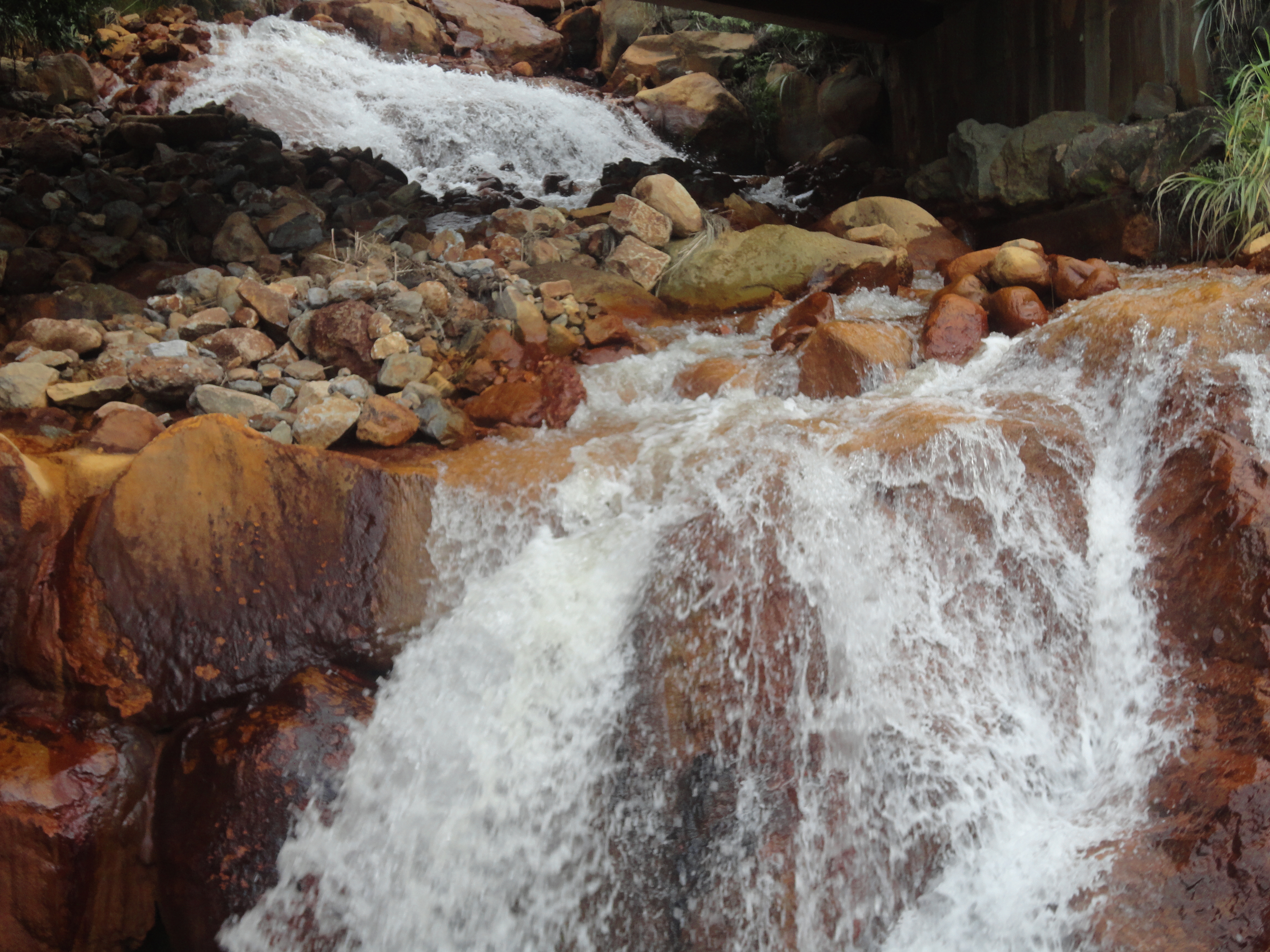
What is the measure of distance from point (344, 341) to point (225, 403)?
2.17 feet

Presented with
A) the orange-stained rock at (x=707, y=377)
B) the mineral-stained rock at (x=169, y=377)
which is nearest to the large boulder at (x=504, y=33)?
the orange-stained rock at (x=707, y=377)

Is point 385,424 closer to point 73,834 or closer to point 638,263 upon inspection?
point 73,834

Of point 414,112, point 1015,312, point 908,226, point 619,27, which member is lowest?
point 1015,312

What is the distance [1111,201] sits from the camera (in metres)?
5.25

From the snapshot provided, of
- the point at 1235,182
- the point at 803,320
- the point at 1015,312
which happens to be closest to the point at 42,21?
the point at 803,320

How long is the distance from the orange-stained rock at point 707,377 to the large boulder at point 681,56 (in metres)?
7.43

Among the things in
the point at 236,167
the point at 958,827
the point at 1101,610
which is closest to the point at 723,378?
the point at 1101,610

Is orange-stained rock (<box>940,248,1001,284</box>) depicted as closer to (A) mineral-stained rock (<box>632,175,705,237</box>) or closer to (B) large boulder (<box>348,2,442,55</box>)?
(A) mineral-stained rock (<box>632,175,705,237</box>)

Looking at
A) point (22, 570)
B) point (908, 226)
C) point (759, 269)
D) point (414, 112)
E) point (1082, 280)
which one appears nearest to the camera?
point (22, 570)

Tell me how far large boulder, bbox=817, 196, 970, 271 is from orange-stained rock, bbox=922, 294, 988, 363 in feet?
5.90

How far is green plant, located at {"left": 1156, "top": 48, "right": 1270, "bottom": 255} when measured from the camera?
4246mm

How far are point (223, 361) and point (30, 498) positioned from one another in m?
1.28

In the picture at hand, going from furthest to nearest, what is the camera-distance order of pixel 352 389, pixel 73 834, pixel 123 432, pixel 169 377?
pixel 352 389 < pixel 169 377 < pixel 123 432 < pixel 73 834

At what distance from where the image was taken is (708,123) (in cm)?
917
